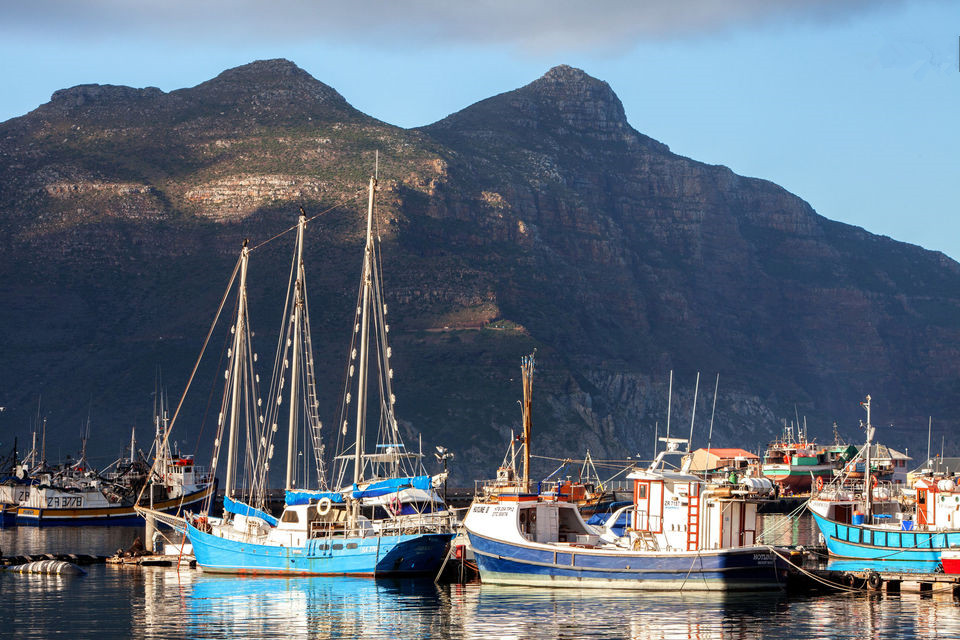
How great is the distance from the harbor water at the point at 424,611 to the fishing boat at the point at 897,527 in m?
3.38

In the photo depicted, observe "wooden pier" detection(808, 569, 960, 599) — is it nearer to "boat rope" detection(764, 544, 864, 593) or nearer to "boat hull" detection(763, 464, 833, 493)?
"boat rope" detection(764, 544, 864, 593)

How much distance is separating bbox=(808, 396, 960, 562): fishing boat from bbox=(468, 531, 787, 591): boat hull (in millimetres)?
6999

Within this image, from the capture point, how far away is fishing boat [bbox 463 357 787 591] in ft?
197

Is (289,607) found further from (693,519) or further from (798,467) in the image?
(798,467)

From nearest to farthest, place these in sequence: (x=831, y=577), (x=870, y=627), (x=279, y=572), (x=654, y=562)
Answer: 1. (x=870, y=627)
2. (x=654, y=562)
3. (x=831, y=577)
4. (x=279, y=572)

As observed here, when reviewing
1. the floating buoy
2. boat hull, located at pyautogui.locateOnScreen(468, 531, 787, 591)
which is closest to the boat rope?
boat hull, located at pyautogui.locateOnScreen(468, 531, 787, 591)

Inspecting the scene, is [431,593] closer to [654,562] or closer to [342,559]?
[342,559]

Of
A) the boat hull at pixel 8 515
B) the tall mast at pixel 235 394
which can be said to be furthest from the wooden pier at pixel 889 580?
the boat hull at pixel 8 515

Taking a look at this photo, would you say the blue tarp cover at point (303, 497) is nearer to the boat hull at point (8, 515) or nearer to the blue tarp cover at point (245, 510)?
the blue tarp cover at point (245, 510)

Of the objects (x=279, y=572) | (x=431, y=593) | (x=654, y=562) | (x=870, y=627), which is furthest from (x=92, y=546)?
(x=870, y=627)

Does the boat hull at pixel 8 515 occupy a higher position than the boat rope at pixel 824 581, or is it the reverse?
the boat rope at pixel 824 581

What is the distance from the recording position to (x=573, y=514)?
6662 cm

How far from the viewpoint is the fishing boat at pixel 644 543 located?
59.9 metres

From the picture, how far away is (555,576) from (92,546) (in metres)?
45.2
